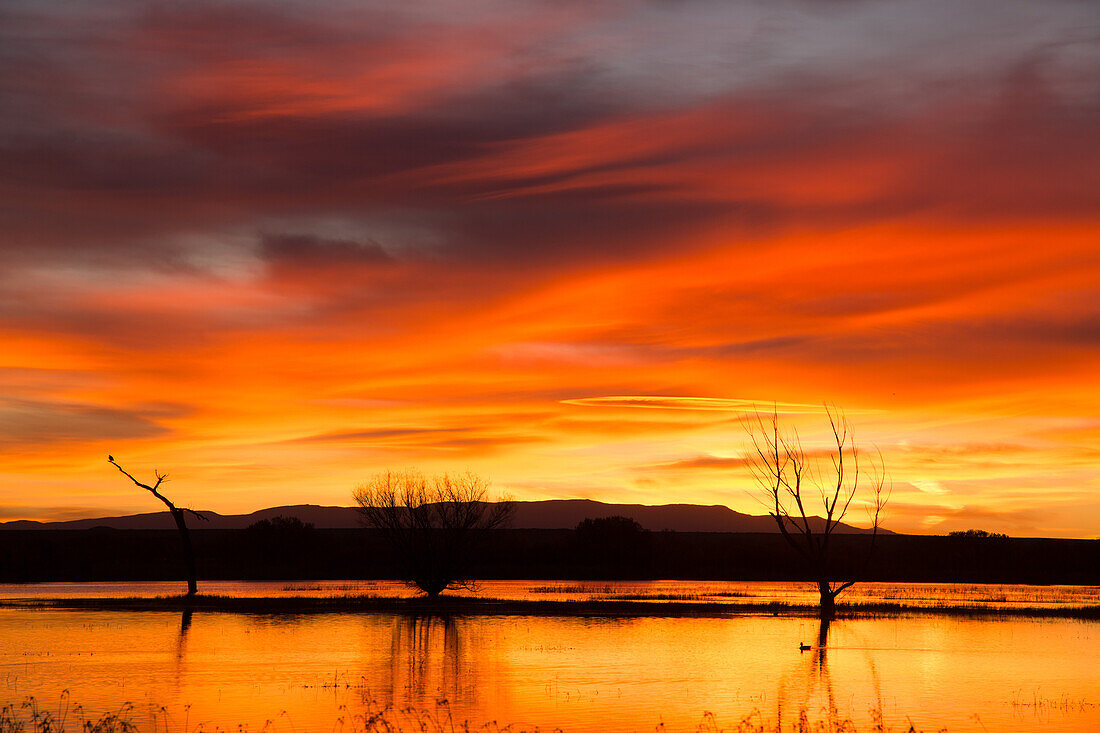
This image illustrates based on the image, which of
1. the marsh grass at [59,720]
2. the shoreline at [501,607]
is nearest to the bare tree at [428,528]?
the shoreline at [501,607]

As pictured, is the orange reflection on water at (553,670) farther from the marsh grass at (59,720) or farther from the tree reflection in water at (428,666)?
the marsh grass at (59,720)

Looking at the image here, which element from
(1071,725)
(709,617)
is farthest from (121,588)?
(1071,725)

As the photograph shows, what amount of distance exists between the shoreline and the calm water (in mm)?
3418

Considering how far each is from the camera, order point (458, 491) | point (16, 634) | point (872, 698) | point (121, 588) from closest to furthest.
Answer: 1. point (872, 698)
2. point (16, 634)
3. point (458, 491)
4. point (121, 588)

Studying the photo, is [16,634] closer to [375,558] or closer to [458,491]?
[458,491]

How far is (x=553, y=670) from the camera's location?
33.8 m

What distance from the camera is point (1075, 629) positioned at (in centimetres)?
5003

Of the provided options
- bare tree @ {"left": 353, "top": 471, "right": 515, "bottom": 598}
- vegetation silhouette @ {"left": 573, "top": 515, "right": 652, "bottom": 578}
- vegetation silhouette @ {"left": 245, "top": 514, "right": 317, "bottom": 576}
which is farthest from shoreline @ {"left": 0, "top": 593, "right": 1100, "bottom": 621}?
vegetation silhouette @ {"left": 245, "top": 514, "right": 317, "bottom": 576}

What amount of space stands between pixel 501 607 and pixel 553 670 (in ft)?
78.9

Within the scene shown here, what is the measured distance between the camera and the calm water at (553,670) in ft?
86.3

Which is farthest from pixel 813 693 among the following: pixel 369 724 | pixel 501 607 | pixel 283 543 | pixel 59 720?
pixel 283 543

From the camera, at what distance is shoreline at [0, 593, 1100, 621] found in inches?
2180

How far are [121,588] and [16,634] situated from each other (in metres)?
35.3

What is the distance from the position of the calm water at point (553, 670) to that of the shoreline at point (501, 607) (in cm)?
342
